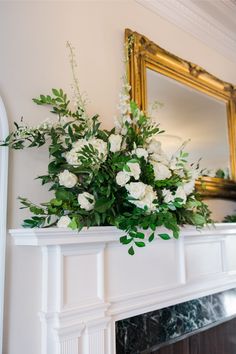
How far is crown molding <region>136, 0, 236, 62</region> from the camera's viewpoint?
201 cm

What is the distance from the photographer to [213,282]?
1.78 metres

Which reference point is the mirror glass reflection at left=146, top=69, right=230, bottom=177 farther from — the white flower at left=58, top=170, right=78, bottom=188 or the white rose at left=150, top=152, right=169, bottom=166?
the white flower at left=58, top=170, right=78, bottom=188

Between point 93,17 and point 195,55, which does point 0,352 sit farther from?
point 195,55

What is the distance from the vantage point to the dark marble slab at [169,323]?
134 cm

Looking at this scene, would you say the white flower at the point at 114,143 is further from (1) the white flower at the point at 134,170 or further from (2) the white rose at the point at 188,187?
(2) the white rose at the point at 188,187

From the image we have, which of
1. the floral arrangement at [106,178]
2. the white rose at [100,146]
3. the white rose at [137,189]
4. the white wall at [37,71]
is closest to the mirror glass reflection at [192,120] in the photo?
the white wall at [37,71]

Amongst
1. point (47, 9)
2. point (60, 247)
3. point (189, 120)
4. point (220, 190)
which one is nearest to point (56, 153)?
point (60, 247)

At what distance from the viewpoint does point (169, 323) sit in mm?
1511

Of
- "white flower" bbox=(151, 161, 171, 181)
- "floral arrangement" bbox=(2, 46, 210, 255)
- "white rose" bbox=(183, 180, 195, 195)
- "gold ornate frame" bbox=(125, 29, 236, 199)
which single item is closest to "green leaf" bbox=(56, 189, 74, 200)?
"floral arrangement" bbox=(2, 46, 210, 255)

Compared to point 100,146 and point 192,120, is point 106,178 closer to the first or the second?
point 100,146

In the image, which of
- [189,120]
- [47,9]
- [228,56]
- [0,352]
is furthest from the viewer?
[228,56]

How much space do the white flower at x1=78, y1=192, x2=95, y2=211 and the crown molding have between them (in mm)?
1364

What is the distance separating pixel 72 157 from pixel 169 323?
0.96 meters

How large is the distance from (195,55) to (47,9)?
4.00 feet
